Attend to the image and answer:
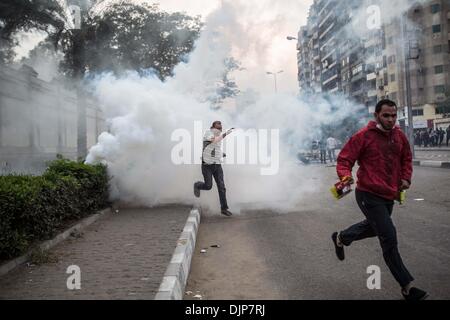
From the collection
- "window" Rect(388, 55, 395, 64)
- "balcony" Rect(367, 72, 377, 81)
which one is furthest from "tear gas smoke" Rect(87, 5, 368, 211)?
"balcony" Rect(367, 72, 377, 81)

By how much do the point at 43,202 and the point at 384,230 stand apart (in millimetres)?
4243

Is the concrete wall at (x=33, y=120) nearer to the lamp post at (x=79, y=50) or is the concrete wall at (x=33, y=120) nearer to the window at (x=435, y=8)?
the lamp post at (x=79, y=50)

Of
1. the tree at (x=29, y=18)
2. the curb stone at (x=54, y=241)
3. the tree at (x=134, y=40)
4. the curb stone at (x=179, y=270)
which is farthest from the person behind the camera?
the tree at (x=134, y=40)

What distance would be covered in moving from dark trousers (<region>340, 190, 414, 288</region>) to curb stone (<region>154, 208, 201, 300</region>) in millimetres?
1778

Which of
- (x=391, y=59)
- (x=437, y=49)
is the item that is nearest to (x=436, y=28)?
(x=437, y=49)

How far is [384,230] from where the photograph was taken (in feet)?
14.0

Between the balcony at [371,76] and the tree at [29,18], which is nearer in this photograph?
the tree at [29,18]

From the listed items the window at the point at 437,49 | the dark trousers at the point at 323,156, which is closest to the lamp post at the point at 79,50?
the dark trousers at the point at 323,156

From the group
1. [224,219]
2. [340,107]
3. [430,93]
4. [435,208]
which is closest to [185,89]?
[224,219]

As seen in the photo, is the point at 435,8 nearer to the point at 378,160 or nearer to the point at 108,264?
the point at 378,160

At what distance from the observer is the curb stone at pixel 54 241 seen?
501 centimetres

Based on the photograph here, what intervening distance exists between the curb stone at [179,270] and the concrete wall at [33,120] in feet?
42.1

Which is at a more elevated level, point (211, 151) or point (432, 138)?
point (432, 138)

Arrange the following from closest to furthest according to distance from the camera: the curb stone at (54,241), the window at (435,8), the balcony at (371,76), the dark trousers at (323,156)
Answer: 1. the curb stone at (54,241)
2. the dark trousers at (323,156)
3. the window at (435,8)
4. the balcony at (371,76)
